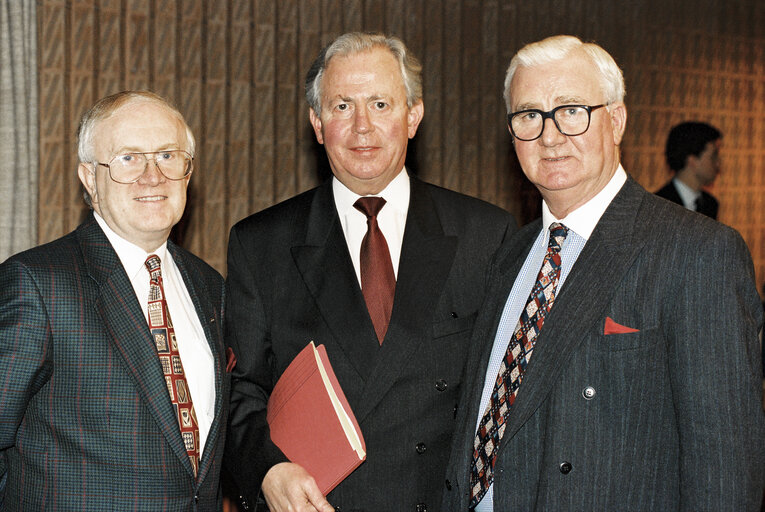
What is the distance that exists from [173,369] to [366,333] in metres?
0.55

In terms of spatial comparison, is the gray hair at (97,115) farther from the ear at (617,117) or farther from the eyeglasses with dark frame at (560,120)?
the ear at (617,117)

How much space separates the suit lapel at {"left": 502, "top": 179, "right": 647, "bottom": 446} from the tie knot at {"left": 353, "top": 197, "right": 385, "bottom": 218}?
692 millimetres

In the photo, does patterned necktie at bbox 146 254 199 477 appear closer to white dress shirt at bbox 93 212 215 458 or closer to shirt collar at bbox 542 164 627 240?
white dress shirt at bbox 93 212 215 458

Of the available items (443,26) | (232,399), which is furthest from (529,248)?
(443,26)

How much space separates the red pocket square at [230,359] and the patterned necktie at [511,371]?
74 cm

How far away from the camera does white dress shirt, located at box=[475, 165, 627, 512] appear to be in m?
2.05

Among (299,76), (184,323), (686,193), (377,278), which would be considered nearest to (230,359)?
(184,323)

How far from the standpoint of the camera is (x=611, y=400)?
1818 mm

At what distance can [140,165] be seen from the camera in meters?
2.12

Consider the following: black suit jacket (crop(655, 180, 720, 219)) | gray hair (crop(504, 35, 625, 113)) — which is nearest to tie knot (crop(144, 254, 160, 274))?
gray hair (crop(504, 35, 625, 113))

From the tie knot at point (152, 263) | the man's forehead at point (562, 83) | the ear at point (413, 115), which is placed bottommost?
the tie knot at point (152, 263)

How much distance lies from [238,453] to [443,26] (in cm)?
338

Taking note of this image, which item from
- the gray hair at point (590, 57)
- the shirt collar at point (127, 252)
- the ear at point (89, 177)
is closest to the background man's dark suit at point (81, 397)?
the shirt collar at point (127, 252)

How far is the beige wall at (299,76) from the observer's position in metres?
3.72
